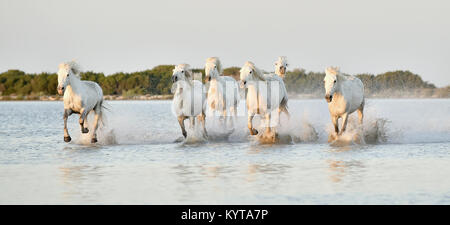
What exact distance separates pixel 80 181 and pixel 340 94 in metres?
8.04

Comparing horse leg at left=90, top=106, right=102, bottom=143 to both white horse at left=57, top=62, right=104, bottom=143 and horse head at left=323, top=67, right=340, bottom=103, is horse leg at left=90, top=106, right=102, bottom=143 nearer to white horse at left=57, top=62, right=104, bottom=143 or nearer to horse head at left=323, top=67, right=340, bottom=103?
white horse at left=57, top=62, right=104, bottom=143

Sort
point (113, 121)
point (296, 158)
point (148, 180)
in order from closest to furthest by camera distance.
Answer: point (148, 180) < point (296, 158) < point (113, 121)

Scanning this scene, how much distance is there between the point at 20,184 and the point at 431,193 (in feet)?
20.4

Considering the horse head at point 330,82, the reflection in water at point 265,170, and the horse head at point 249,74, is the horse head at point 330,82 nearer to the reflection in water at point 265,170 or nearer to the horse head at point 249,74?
the horse head at point 249,74

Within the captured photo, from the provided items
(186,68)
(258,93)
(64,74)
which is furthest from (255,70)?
(64,74)

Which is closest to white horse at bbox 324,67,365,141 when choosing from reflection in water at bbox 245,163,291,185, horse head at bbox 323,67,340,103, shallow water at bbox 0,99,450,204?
horse head at bbox 323,67,340,103

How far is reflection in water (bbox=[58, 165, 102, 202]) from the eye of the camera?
1018 centimetres

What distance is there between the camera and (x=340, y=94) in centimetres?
1755

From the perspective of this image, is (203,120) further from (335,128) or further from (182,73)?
(335,128)

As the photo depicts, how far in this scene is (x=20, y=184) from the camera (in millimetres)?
11383

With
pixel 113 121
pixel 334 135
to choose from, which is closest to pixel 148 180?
pixel 334 135

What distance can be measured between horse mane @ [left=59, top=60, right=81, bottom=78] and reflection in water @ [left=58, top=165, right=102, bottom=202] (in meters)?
4.65

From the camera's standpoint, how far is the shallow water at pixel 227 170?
10.1m
